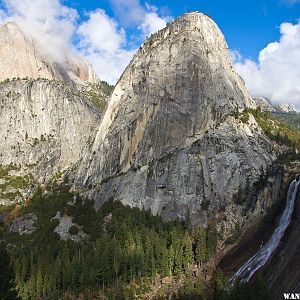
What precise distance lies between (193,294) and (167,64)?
10537 centimetres

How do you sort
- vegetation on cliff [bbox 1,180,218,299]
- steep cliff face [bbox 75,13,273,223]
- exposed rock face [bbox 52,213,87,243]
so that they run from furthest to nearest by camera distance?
1. steep cliff face [bbox 75,13,273,223]
2. exposed rock face [bbox 52,213,87,243]
3. vegetation on cliff [bbox 1,180,218,299]

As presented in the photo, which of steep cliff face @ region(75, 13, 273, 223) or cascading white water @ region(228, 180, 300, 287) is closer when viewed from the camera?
cascading white water @ region(228, 180, 300, 287)

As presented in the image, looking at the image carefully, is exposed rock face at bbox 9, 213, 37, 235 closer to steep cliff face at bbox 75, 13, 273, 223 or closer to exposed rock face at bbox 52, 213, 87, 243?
exposed rock face at bbox 52, 213, 87, 243

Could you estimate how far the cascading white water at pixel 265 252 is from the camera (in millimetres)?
97188

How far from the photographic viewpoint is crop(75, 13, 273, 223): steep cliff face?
152 m

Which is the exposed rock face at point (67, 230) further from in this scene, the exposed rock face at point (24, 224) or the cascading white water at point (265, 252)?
the cascading white water at point (265, 252)

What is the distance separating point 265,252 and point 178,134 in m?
73.6

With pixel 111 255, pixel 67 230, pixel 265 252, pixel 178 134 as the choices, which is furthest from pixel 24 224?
pixel 265 252

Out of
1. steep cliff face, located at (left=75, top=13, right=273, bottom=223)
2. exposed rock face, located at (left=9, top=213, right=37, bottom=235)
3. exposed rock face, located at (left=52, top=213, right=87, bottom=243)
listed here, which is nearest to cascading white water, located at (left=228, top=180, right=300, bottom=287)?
steep cliff face, located at (left=75, top=13, right=273, bottom=223)

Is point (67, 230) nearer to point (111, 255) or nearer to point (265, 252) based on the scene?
point (111, 255)

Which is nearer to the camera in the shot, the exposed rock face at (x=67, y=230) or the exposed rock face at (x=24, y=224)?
the exposed rock face at (x=67, y=230)

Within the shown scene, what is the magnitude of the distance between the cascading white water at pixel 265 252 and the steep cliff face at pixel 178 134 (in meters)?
39.0

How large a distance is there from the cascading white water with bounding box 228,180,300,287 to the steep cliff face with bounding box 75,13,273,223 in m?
39.0

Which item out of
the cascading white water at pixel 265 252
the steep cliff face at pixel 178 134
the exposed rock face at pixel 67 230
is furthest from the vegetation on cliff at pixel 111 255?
the steep cliff face at pixel 178 134
